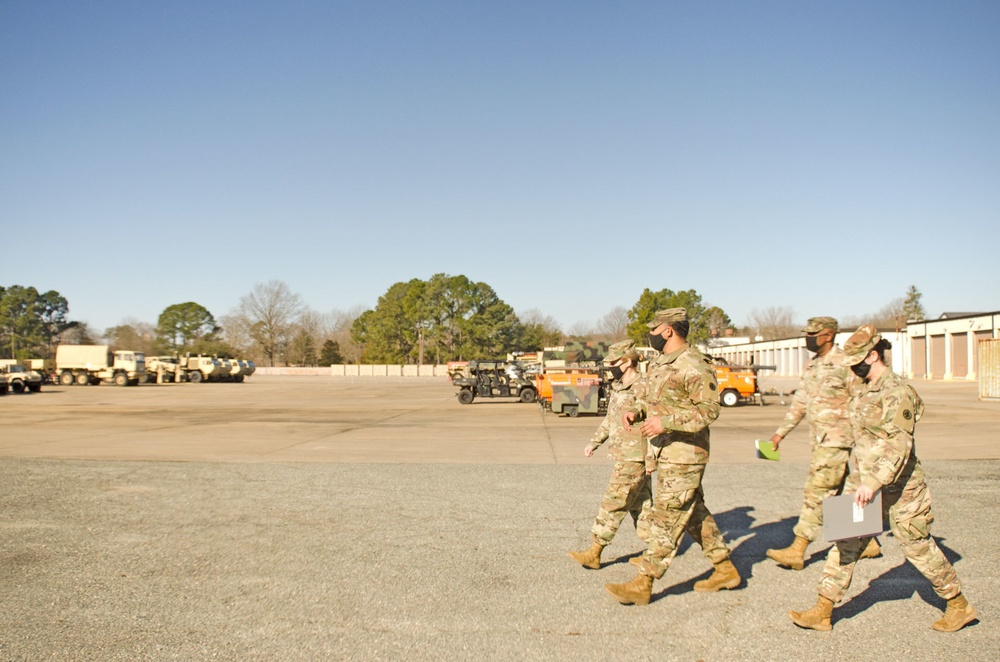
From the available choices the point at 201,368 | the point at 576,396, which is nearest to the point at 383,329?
the point at 201,368

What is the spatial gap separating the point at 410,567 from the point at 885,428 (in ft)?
11.6

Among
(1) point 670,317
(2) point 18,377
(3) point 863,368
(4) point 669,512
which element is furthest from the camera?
(2) point 18,377

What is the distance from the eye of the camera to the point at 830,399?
5.70 meters

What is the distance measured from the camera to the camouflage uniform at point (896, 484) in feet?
13.4

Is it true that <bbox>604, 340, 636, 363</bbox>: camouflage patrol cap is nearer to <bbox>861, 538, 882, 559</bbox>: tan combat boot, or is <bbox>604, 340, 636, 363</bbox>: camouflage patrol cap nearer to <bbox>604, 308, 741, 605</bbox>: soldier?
<bbox>604, 308, 741, 605</bbox>: soldier

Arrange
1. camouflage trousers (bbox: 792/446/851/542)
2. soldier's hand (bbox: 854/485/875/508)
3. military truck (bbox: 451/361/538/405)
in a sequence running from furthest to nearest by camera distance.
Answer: military truck (bbox: 451/361/538/405) → camouflage trousers (bbox: 792/446/851/542) → soldier's hand (bbox: 854/485/875/508)

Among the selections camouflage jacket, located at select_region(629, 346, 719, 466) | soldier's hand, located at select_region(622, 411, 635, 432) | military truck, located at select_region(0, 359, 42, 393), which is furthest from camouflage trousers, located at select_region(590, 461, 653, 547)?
military truck, located at select_region(0, 359, 42, 393)

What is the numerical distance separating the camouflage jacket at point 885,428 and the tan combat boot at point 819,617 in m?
0.78

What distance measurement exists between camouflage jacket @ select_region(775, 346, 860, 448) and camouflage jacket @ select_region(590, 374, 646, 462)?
126 centimetres

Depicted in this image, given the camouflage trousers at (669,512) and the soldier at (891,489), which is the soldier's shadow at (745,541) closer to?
the camouflage trousers at (669,512)

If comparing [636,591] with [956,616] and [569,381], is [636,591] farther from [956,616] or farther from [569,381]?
[569,381]

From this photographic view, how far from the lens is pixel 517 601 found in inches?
193

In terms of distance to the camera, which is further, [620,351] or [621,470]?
[620,351]

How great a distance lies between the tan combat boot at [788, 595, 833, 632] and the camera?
4258 millimetres
